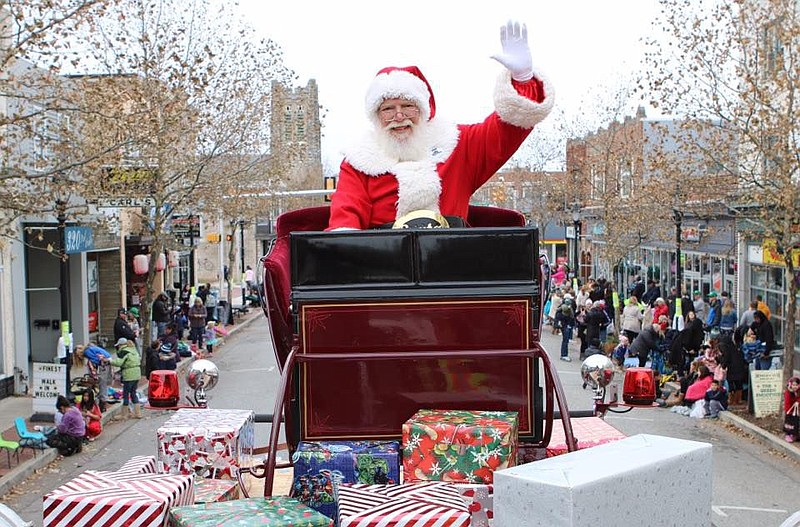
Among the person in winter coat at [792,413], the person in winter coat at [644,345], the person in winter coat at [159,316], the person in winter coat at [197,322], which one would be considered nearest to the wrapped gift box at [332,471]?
the person in winter coat at [792,413]

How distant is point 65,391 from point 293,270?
11850mm

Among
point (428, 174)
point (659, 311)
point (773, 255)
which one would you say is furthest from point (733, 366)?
point (428, 174)

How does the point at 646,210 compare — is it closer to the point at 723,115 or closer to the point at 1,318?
the point at 723,115

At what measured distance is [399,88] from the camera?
5105mm

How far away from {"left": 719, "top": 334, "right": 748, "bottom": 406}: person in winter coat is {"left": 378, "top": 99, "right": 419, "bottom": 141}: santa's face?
40.9 feet

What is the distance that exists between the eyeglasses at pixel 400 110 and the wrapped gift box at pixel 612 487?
8.21 ft

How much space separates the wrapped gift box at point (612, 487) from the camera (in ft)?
9.11

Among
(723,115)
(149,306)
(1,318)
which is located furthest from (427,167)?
(149,306)

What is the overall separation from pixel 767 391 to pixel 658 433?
2.28 meters

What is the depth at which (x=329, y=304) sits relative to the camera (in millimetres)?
4273

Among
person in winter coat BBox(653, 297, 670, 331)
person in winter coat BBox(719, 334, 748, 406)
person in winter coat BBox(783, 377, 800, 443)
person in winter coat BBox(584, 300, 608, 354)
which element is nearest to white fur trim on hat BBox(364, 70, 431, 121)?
person in winter coat BBox(783, 377, 800, 443)

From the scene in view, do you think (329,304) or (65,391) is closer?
(329,304)

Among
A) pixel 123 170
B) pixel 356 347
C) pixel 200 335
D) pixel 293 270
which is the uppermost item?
pixel 123 170

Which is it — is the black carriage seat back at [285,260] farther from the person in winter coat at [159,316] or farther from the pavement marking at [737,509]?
the person in winter coat at [159,316]
